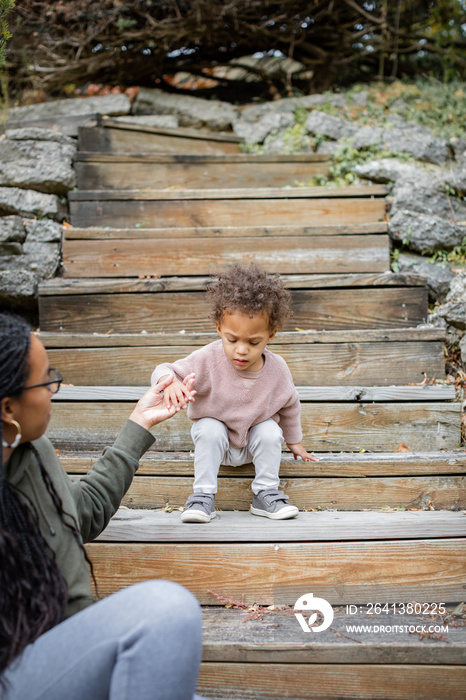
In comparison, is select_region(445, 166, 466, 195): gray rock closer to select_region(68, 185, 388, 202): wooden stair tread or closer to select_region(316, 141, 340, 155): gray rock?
select_region(68, 185, 388, 202): wooden stair tread

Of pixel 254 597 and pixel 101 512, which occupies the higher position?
pixel 101 512

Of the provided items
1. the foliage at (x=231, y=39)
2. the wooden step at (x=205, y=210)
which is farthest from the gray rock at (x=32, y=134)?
the foliage at (x=231, y=39)

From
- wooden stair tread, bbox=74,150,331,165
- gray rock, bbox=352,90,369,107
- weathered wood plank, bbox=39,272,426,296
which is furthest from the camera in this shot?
gray rock, bbox=352,90,369,107

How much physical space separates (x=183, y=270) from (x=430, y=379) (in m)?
1.64

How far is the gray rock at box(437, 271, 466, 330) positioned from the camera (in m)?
2.97

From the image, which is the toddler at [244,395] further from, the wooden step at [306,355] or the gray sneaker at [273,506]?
the wooden step at [306,355]

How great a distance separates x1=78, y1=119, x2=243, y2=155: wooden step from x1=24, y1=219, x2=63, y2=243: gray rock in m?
0.93

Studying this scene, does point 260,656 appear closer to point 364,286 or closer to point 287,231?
point 364,286

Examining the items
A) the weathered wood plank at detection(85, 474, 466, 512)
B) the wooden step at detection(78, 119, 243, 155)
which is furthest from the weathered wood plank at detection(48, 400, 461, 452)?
the wooden step at detection(78, 119, 243, 155)

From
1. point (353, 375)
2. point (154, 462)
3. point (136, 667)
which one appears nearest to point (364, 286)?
point (353, 375)

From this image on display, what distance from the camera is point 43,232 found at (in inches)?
140

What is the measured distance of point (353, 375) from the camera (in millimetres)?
2828

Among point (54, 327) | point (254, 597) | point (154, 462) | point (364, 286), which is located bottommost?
point (254, 597)

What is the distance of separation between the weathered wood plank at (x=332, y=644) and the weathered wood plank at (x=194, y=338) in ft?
4.61
